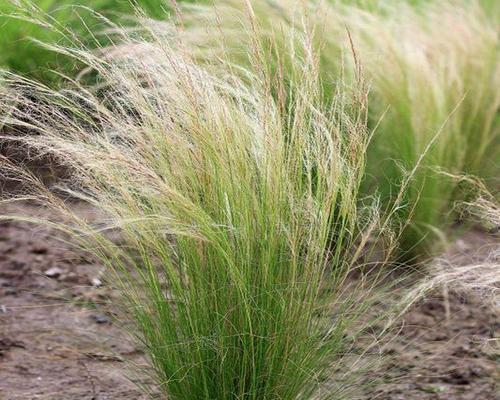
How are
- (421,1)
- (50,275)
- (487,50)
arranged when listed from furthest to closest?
(421,1), (487,50), (50,275)

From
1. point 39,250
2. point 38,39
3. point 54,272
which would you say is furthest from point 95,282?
point 38,39

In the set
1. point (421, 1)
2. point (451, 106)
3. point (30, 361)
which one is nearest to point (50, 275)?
point (30, 361)

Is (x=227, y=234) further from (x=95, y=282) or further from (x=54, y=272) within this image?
(x=54, y=272)

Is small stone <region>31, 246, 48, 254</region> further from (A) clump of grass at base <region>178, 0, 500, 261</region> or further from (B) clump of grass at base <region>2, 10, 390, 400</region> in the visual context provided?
(B) clump of grass at base <region>2, 10, 390, 400</region>

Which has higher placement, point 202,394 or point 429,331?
point 202,394

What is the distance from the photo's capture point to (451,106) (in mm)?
3820

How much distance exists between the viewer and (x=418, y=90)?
361 centimetres

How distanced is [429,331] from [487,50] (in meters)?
1.44

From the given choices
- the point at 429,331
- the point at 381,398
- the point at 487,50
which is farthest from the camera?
the point at 487,50

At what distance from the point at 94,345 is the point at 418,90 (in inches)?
60.9

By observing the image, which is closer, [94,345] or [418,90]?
[94,345]

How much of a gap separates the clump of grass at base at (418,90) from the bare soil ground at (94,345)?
0.30 m

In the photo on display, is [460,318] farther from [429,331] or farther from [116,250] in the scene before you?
[116,250]

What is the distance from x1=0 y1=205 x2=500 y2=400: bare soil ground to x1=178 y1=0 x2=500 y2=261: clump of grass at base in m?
0.30
